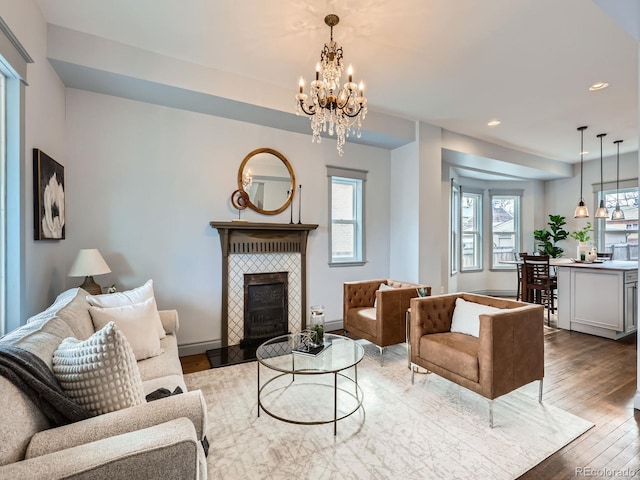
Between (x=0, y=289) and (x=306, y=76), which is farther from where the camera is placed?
(x=306, y=76)

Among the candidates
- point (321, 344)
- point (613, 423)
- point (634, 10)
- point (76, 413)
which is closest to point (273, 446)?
point (321, 344)

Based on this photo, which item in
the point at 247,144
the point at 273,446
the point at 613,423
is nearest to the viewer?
the point at 273,446

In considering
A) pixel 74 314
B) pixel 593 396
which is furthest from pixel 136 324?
pixel 593 396

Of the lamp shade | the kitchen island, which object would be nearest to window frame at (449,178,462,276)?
the kitchen island

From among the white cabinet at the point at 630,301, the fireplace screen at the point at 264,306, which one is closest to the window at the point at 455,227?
the white cabinet at the point at 630,301

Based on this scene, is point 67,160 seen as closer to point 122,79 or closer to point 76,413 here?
point 122,79

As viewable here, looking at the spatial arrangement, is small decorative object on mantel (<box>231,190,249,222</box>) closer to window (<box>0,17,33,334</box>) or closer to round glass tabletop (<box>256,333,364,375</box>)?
round glass tabletop (<box>256,333,364,375</box>)

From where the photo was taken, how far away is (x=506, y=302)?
9.04 feet

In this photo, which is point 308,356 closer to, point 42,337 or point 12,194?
point 42,337

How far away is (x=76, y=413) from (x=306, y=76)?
3400 millimetres

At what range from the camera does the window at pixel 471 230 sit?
23.8ft

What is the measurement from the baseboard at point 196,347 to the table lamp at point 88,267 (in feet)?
3.77

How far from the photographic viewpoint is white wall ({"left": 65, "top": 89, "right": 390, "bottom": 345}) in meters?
3.25

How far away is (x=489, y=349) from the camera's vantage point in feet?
7.27
